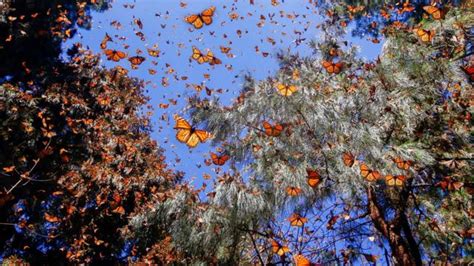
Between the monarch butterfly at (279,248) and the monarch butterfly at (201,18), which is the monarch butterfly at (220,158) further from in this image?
the monarch butterfly at (201,18)

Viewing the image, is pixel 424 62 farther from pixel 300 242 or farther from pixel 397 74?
pixel 300 242

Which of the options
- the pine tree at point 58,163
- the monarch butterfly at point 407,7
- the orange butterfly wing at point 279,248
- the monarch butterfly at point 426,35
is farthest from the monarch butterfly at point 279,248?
the monarch butterfly at point 407,7

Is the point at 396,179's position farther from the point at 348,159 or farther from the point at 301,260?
the point at 301,260

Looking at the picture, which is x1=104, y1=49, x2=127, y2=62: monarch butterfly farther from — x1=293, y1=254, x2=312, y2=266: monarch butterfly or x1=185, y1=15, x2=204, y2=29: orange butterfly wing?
x1=293, y1=254, x2=312, y2=266: monarch butterfly

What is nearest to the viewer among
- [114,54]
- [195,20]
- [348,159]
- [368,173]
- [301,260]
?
[368,173]

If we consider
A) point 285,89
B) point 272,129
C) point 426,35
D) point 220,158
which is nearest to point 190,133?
point 220,158

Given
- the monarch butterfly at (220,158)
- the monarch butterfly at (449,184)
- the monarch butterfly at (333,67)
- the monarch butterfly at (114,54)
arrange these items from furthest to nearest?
the monarch butterfly at (114,54) < the monarch butterfly at (333,67) < the monarch butterfly at (220,158) < the monarch butterfly at (449,184)

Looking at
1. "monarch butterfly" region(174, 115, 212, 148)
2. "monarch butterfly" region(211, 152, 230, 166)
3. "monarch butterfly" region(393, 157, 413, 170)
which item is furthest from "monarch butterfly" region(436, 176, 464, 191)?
"monarch butterfly" region(174, 115, 212, 148)
